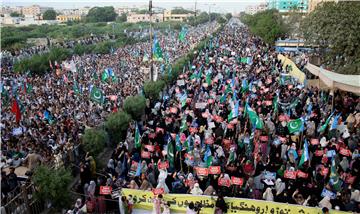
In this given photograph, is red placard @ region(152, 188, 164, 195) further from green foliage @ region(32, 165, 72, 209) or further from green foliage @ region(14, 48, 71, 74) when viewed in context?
green foliage @ region(14, 48, 71, 74)

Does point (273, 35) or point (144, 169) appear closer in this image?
point (144, 169)

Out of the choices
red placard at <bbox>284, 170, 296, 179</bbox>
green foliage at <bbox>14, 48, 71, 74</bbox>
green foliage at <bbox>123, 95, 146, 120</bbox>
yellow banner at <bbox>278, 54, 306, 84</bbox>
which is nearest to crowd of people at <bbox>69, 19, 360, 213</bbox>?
red placard at <bbox>284, 170, 296, 179</bbox>

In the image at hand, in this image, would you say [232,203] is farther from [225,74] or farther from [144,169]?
[225,74]

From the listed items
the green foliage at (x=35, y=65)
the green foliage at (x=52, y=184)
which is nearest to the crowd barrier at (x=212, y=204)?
the green foliage at (x=52, y=184)

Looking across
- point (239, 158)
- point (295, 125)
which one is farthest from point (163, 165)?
point (295, 125)

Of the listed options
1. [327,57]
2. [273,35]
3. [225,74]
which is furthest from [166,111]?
[273,35]

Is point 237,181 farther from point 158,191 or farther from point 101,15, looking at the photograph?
point 101,15

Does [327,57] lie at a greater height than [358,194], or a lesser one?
greater
